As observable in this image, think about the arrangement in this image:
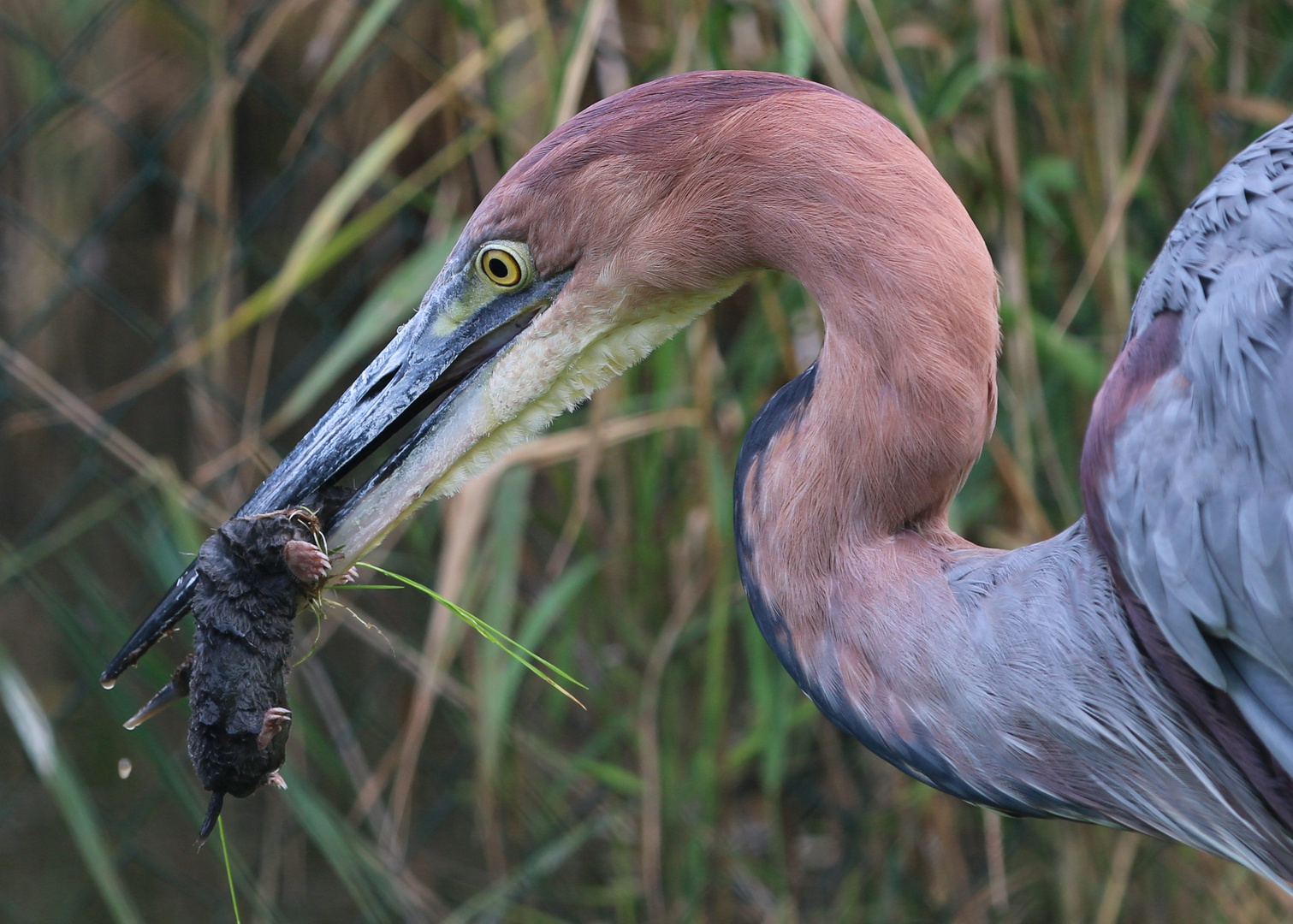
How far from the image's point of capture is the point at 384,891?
1.92 m

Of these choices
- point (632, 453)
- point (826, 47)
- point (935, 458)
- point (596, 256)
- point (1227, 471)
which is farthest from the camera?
point (632, 453)

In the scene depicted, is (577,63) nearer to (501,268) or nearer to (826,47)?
(826,47)

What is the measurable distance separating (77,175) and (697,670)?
1.75 m

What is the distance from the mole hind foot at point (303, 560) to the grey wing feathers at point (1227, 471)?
2.11ft

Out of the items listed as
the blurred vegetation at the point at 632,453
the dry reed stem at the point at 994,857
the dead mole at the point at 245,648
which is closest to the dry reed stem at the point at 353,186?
the blurred vegetation at the point at 632,453

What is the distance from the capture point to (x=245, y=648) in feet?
3.22

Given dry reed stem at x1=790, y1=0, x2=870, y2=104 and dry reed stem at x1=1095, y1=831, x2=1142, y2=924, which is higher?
dry reed stem at x1=790, y1=0, x2=870, y2=104

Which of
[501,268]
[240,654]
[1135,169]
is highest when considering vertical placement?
[501,268]

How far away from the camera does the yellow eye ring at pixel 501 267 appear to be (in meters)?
1.13

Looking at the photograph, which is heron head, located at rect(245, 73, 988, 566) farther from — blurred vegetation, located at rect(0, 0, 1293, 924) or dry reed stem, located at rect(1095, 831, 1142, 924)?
dry reed stem, located at rect(1095, 831, 1142, 924)

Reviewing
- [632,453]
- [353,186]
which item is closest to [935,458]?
[632,453]

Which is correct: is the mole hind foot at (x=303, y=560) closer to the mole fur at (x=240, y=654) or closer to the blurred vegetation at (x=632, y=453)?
the mole fur at (x=240, y=654)

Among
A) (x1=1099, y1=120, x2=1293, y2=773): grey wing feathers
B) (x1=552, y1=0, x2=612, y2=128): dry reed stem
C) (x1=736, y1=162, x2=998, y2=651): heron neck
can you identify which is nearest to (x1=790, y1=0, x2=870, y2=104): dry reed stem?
(x1=552, y1=0, x2=612, y2=128): dry reed stem

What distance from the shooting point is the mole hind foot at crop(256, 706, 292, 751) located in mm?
972
